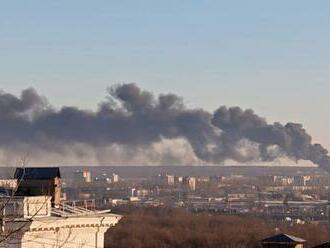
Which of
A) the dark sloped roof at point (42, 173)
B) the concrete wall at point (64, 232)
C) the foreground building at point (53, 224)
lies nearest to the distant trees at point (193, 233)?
the dark sloped roof at point (42, 173)

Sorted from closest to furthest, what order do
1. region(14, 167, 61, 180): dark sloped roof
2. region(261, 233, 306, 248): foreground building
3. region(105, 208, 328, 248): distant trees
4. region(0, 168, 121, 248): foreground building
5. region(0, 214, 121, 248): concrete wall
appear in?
region(0, 168, 121, 248): foreground building, region(0, 214, 121, 248): concrete wall, region(261, 233, 306, 248): foreground building, region(14, 167, 61, 180): dark sloped roof, region(105, 208, 328, 248): distant trees

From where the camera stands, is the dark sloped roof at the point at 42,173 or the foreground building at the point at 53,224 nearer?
the foreground building at the point at 53,224

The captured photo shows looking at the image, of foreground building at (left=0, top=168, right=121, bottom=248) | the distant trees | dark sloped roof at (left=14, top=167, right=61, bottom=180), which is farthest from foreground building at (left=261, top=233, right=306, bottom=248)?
the distant trees

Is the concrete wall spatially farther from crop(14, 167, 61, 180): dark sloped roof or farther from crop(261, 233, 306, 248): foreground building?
crop(261, 233, 306, 248): foreground building

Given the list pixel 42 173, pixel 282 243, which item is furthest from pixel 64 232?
pixel 42 173

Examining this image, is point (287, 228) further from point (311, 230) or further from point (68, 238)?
point (68, 238)

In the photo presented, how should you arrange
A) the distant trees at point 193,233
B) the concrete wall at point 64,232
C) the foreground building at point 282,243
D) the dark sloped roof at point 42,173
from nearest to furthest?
the concrete wall at point 64,232 → the foreground building at point 282,243 → the dark sloped roof at point 42,173 → the distant trees at point 193,233

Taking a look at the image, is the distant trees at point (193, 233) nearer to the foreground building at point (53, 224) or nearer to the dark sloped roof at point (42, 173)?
the dark sloped roof at point (42, 173)
